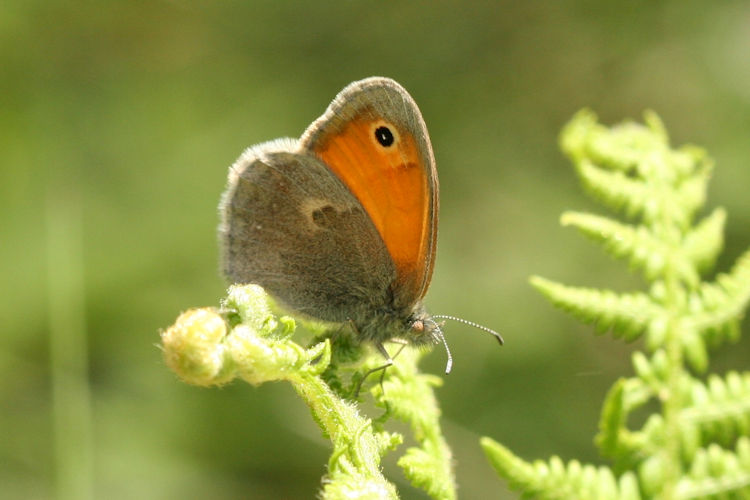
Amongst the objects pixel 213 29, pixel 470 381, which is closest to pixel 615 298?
pixel 470 381

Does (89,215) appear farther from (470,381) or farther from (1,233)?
(470,381)

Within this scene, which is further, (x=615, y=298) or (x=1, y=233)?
(x=1, y=233)

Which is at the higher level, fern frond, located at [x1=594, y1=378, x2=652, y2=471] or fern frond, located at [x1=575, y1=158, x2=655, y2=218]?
fern frond, located at [x1=575, y1=158, x2=655, y2=218]

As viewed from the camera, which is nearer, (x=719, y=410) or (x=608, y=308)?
(x=719, y=410)

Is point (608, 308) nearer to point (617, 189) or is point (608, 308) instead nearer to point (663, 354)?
point (663, 354)

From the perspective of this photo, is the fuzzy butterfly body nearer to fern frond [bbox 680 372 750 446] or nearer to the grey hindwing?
the grey hindwing

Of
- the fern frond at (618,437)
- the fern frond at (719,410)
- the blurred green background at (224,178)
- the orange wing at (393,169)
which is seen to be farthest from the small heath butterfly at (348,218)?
the blurred green background at (224,178)

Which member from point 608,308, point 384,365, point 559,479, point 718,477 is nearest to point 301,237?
point 384,365

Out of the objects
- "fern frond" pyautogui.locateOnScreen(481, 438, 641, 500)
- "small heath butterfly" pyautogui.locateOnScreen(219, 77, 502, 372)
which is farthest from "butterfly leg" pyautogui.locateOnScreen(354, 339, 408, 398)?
"fern frond" pyautogui.locateOnScreen(481, 438, 641, 500)
